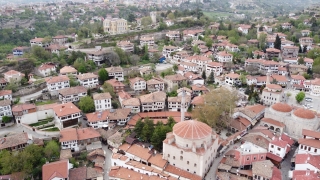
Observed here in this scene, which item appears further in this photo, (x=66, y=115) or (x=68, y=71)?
(x=68, y=71)

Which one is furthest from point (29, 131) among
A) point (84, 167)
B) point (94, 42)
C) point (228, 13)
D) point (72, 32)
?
point (228, 13)

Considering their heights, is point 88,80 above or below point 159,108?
above

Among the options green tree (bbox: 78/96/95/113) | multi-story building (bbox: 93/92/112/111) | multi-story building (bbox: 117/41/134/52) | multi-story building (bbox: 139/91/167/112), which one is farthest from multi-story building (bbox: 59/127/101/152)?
multi-story building (bbox: 117/41/134/52)

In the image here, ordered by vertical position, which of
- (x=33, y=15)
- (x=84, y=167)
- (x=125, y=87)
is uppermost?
(x=33, y=15)

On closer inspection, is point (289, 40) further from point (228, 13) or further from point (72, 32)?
point (228, 13)

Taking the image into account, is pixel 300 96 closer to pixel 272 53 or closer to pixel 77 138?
pixel 272 53

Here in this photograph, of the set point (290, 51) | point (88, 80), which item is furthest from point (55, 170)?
point (290, 51)
